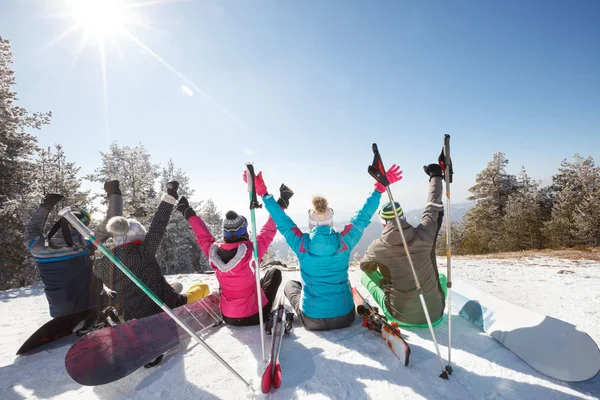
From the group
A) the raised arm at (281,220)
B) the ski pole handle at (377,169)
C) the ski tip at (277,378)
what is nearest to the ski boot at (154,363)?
the ski tip at (277,378)

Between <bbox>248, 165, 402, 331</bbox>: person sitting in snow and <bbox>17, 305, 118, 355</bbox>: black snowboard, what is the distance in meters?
3.63

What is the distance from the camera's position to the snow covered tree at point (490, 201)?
94.4 ft

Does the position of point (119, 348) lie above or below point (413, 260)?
below

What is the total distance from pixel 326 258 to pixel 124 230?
3177 mm

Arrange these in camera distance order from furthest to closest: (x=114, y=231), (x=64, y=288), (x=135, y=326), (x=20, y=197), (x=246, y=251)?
(x=20, y=197) → (x=64, y=288) → (x=246, y=251) → (x=114, y=231) → (x=135, y=326)

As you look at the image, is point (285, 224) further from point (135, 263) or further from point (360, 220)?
point (135, 263)

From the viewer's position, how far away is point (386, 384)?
2789 mm

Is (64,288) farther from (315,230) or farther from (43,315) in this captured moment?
(315,230)

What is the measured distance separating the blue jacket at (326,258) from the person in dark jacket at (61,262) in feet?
11.3

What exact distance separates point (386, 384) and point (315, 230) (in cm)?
216

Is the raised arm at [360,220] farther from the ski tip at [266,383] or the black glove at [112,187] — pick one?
the black glove at [112,187]

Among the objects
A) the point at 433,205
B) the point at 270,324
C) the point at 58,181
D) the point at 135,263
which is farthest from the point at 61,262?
the point at 58,181

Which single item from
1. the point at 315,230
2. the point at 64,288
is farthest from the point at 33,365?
the point at 315,230

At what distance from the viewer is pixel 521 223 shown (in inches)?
1020
